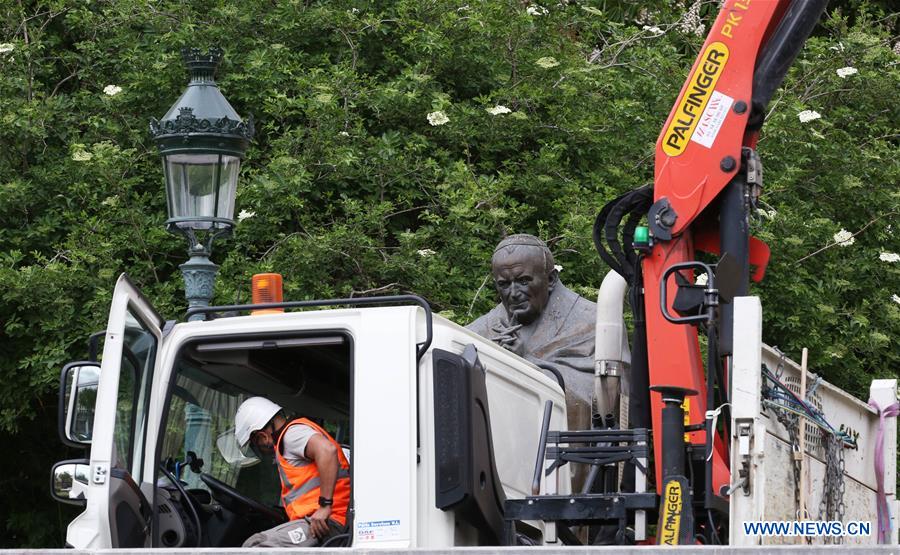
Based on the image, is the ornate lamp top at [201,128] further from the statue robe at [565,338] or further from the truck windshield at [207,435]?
the truck windshield at [207,435]

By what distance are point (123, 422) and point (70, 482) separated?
0.27 m

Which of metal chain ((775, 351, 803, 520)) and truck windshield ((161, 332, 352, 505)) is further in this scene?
truck windshield ((161, 332, 352, 505))

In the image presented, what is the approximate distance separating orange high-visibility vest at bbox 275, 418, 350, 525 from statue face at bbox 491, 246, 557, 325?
70.7 inches

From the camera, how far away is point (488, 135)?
43.6 ft

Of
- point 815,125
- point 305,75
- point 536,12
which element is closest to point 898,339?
point 815,125

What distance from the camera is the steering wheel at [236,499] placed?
6.53 m

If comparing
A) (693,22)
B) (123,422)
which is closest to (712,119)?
(123,422)

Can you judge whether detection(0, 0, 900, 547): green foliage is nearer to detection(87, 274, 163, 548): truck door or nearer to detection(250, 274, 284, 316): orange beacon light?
detection(250, 274, 284, 316): orange beacon light

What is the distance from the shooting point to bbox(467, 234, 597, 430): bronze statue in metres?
7.59

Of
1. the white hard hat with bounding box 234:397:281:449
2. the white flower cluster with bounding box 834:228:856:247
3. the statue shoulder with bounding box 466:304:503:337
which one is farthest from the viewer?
the white flower cluster with bounding box 834:228:856:247

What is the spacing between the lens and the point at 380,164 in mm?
12812

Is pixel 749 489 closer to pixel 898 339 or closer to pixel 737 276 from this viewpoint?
pixel 737 276

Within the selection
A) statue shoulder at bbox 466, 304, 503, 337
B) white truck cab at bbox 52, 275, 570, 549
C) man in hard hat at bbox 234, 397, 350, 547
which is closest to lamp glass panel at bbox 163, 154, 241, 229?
statue shoulder at bbox 466, 304, 503, 337

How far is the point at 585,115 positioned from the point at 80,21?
417cm
